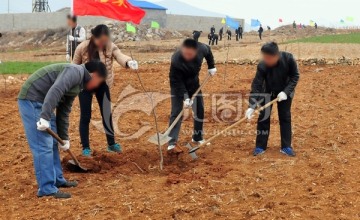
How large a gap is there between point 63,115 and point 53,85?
71 cm

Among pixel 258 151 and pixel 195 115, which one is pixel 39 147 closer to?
pixel 195 115

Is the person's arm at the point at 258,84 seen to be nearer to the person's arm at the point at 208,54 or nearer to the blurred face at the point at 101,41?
the person's arm at the point at 208,54

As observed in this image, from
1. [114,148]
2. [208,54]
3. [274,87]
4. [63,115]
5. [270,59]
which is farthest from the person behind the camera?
[208,54]

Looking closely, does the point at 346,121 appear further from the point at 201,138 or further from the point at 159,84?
the point at 159,84

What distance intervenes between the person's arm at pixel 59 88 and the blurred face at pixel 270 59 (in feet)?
8.33

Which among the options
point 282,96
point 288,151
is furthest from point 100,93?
point 288,151

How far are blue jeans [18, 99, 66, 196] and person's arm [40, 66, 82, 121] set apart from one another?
0.26 meters

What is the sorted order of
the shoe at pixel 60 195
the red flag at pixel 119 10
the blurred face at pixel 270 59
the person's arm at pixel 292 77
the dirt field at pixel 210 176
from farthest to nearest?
the red flag at pixel 119 10, the person's arm at pixel 292 77, the blurred face at pixel 270 59, the shoe at pixel 60 195, the dirt field at pixel 210 176

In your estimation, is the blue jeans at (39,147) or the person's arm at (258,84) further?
the person's arm at (258,84)

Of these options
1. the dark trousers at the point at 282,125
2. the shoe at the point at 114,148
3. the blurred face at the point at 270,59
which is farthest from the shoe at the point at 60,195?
the blurred face at the point at 270,59

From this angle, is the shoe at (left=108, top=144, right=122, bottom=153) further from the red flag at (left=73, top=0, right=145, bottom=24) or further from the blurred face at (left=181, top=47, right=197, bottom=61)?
the red flag at (left=73, top=0, right=145, bottom=24)

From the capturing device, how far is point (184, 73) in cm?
654

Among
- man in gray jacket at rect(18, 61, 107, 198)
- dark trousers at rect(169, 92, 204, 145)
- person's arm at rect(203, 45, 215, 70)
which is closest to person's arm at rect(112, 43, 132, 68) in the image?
dark trousers at rect(169, 92, 204, 145)

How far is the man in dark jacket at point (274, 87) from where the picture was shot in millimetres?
6062
